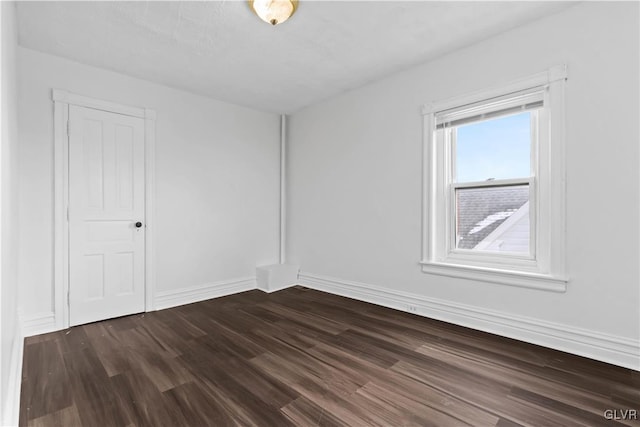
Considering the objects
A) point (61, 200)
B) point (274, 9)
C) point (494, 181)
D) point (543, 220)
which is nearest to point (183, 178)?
point (61, 200)

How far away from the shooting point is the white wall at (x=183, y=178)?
2.86m

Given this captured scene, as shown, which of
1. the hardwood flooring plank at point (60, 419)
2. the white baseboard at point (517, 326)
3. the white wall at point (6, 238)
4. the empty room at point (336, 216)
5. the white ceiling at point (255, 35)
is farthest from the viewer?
the white ceiling at point (255, 35)

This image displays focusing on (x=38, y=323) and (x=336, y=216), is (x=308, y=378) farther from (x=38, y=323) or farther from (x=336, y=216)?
(x=38, y=323)

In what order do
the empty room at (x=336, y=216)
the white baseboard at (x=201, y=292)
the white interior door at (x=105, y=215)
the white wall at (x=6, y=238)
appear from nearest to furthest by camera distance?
the white wall at (x=6, y=238), the empty room at (x=336, y=216), the white interior door at (x=105, y=215), the white baseboard at (x=201, y=292)

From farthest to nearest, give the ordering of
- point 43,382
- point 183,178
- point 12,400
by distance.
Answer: point 183,178 → point 43,382 → point 12,400

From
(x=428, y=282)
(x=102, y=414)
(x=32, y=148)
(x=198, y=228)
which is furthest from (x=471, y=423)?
(x=32, y=148)

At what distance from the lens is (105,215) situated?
324 cm

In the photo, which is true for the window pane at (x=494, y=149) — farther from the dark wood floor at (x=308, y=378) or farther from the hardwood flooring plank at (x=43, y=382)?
the hardwood flooring plank at (x=43, y=382)

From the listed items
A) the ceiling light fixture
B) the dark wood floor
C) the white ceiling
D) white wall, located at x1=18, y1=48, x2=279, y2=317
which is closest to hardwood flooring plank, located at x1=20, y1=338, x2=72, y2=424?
the dark wood floor

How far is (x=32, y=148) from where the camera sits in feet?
9.36

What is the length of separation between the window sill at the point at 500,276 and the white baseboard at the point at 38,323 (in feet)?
11.6

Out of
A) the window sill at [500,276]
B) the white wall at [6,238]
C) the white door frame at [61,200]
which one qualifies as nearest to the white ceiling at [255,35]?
the white door frame at [61,200]

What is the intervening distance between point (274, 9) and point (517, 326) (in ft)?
10.2

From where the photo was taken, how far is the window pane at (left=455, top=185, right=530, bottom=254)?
2736mm
